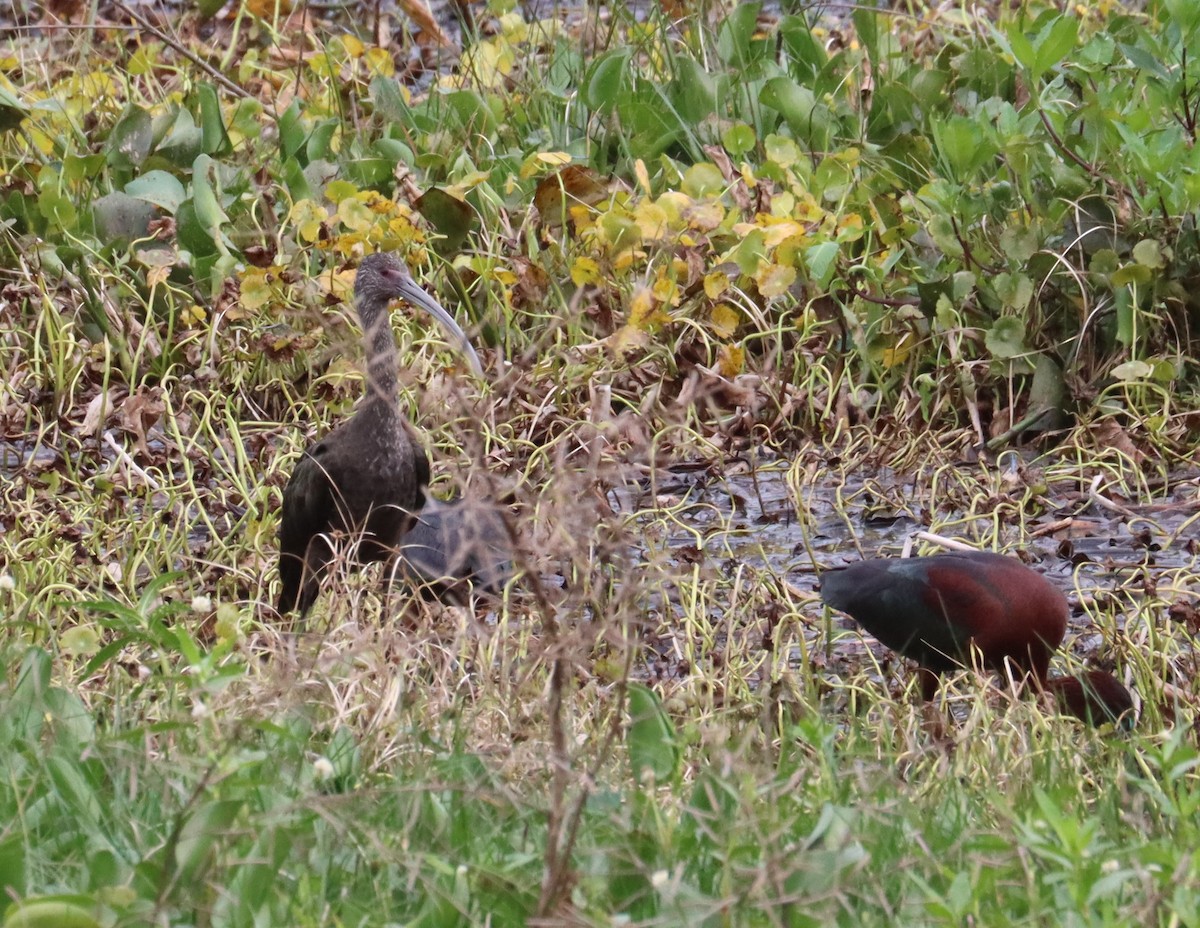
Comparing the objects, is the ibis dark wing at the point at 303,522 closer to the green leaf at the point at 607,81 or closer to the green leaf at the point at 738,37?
the green leaf at the point at 607,81

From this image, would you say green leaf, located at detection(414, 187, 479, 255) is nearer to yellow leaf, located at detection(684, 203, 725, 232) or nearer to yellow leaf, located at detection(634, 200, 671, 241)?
yellow leaf, located at detection(634, 200, 671, 241)

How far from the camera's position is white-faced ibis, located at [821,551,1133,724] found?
3.77 m

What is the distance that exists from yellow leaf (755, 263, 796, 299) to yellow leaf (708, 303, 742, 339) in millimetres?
112

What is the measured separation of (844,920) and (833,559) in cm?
237

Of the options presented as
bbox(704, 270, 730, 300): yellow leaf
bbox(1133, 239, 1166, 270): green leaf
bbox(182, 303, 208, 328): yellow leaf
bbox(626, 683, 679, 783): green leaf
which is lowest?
bbox(182, 303, 208, 328): yellow leaf

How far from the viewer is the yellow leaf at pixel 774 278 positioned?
17.0ft

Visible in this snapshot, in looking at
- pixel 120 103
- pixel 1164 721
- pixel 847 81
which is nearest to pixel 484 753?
pixel 1164 721

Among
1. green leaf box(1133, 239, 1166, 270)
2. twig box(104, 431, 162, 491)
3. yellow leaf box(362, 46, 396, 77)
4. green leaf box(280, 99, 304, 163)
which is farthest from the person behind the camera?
yellow leaf box(362, 46, 396, 77)

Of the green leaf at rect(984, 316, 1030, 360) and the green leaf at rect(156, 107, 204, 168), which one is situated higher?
the green leaf at rect(156, 107, 204, 168)

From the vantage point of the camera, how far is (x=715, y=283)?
5.23 meters

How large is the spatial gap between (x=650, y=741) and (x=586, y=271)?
2.77 metres

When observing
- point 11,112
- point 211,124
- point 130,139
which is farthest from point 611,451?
point 11,112

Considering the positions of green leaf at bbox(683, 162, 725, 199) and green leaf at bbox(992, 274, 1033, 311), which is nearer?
green leaf at bbox(992, 274, 1033, 311)

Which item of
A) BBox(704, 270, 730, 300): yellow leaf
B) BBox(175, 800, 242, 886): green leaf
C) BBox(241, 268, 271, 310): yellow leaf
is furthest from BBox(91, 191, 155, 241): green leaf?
BBox(175, 800, 242, 886): green leaf
